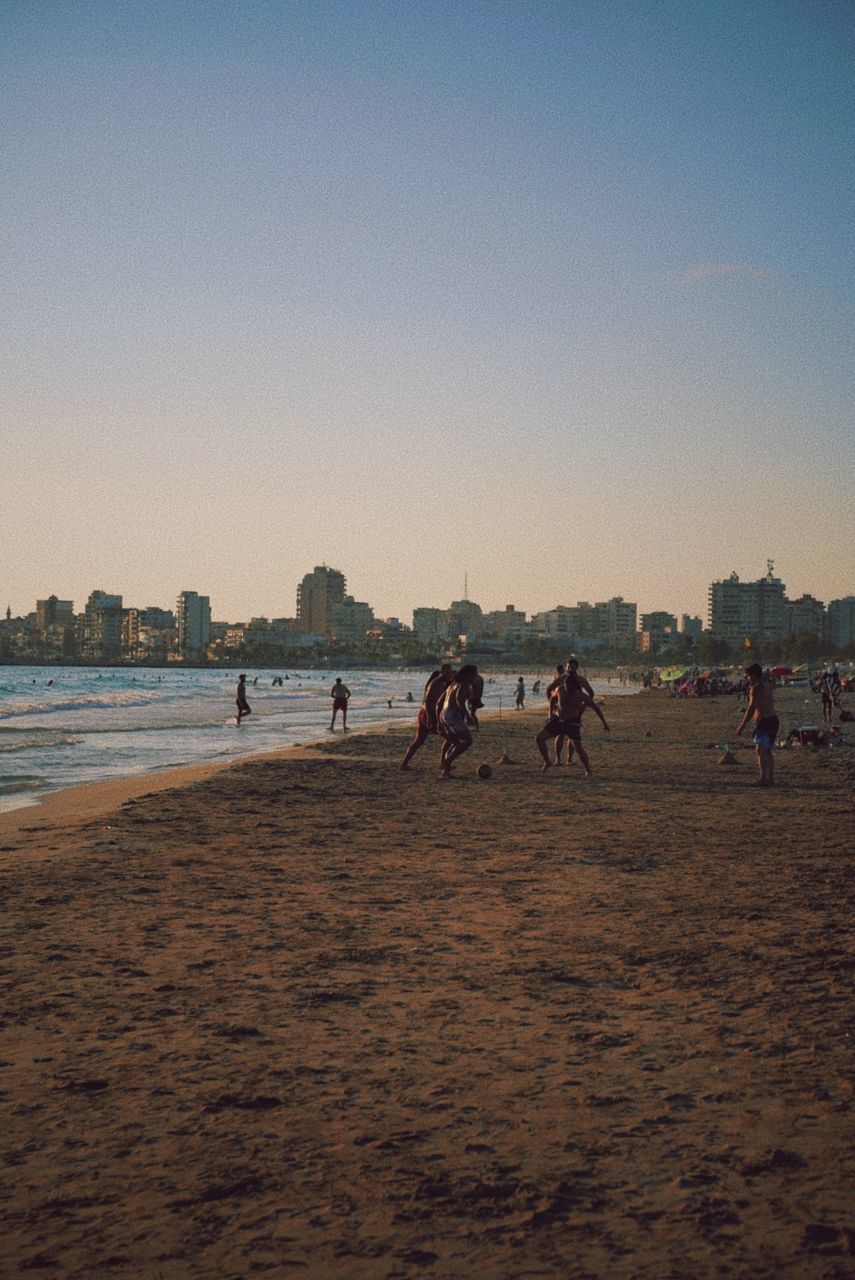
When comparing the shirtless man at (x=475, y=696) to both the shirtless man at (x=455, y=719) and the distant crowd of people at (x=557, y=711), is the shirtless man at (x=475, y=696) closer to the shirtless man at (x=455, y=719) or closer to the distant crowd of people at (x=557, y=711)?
the distant crowd of people at (x=557, y=711)

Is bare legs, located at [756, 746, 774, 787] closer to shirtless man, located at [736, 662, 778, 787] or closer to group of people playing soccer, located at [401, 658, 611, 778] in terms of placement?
shirtless man, located at [736, 662, 778, 787]

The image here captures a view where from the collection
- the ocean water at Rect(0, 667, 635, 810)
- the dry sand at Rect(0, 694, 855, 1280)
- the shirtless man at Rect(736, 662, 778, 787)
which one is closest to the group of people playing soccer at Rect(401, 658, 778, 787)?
the shirtless man at Rect(736, 662, 778, 787)

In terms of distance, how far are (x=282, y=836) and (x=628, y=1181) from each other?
303 inches

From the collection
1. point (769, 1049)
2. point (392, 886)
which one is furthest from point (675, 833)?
point (769, 1049)

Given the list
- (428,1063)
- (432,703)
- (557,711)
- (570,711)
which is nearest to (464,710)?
(432,703)

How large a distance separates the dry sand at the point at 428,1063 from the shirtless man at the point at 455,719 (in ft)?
19.5

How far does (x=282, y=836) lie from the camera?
35.2 feet

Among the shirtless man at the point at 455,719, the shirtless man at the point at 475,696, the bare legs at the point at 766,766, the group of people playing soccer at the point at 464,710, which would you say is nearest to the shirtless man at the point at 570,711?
the group of people playing soccer at the point at 464,710

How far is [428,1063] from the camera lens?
433 cm

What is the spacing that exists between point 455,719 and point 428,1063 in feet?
37.0

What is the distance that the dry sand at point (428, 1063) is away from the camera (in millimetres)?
3027

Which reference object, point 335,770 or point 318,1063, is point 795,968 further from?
point 335,770

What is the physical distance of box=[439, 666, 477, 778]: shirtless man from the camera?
15578 mm

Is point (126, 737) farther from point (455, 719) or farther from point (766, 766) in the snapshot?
point (766, 766)
